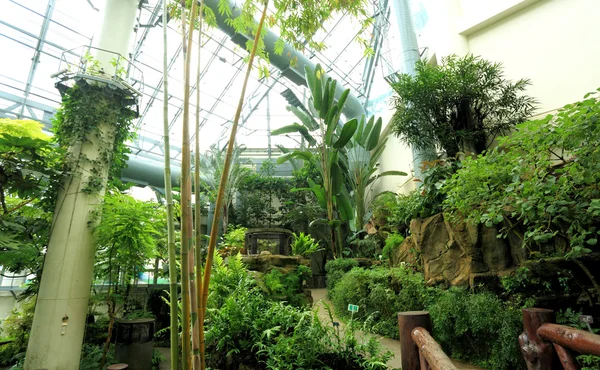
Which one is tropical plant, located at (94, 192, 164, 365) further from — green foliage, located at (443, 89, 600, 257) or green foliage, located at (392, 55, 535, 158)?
green foliage, located at (392, 55, 535, 158)

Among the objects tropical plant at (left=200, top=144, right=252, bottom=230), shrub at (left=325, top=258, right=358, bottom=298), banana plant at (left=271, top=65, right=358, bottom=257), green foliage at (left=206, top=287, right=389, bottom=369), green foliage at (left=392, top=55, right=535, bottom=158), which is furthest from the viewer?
tropical plant at (left=200, top=144, right=252, bottom=230)

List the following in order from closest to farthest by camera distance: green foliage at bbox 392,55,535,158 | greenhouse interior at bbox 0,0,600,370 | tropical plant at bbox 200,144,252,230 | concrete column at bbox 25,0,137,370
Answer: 1. greenhouse interior at bbox 0,0,600,370
2. concrete column at bbox 25,0,137,370
3. green foliage at bbox 392,55,535,158
4. tropical plant at bbox 200,144,252,230

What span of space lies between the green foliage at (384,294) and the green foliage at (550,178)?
1644 mm

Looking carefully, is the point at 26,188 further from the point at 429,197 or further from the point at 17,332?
the point at 429,197

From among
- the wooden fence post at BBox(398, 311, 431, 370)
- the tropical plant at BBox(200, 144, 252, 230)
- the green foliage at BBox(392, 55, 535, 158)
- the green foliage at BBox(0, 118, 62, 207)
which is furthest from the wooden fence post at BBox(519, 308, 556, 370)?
the tropical plant at BBox(200, 144, 252, 230)

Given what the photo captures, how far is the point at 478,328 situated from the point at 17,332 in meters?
5.40

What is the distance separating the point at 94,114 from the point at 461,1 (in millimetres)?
7132

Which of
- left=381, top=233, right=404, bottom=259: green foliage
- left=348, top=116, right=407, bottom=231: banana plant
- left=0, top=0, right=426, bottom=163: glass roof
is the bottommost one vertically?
left=381, top=233, right=404, bottom=259: green foliage

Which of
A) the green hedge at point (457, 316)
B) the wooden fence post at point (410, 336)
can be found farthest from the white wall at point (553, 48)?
the wooden fence post at point (410, 336)

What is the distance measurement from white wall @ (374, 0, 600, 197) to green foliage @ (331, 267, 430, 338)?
3.56 metres

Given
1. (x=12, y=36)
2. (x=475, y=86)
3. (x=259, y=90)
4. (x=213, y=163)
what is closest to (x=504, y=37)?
(x=475, y=86)

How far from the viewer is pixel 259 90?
13.8 m

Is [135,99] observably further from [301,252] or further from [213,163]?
[213,163]

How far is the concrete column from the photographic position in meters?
2.94
